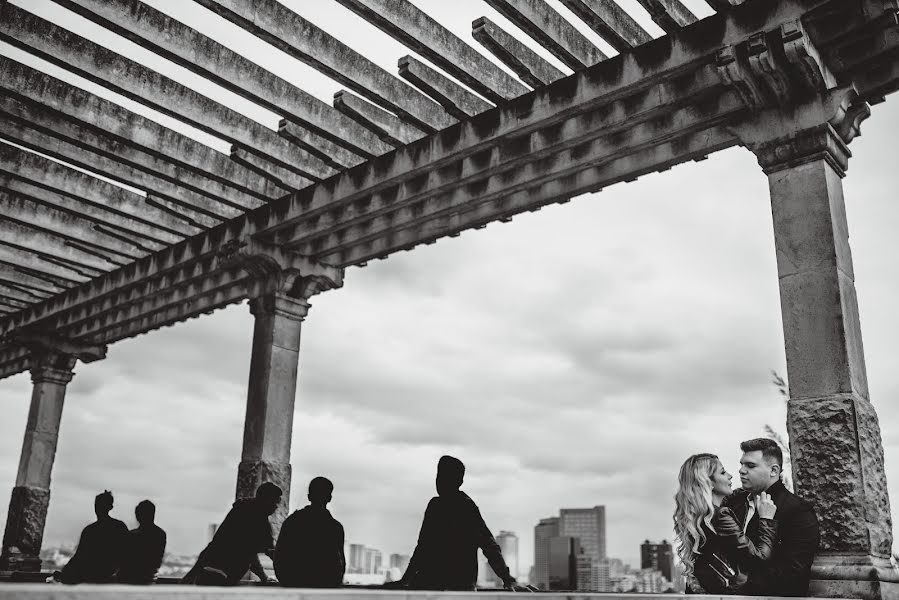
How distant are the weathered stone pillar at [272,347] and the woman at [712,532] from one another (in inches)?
226

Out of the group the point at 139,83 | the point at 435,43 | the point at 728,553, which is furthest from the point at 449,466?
the point at 139,83

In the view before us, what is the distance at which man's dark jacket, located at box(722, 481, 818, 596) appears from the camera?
4891mm

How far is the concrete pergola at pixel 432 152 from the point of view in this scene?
5824 mm

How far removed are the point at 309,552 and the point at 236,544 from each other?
70 cm

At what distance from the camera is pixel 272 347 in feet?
33.8

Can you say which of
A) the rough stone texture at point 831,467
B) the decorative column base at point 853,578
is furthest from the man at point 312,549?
the rough stone texture at point 831,467

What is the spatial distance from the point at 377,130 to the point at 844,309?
4730 millimetres

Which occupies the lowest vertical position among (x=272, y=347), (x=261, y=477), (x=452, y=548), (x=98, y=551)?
(x=98, y=551)

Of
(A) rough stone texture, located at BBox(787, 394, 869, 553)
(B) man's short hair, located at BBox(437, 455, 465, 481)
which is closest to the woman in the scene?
(A) rough stone texture, located at BBox(787, 394, 869, 553)

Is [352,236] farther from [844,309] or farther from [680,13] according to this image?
[844,309]

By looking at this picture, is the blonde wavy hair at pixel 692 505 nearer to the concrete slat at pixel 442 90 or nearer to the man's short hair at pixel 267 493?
the man's short hair at pixel 267 493

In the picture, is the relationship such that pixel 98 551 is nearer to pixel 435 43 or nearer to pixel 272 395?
pixel 272 395

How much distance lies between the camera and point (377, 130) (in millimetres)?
8078

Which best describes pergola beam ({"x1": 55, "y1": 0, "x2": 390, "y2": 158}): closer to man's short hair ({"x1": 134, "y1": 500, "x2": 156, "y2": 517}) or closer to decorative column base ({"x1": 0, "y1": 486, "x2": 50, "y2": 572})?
man's short hair ({"x1": 134, "y1": 500, "x2": 156, "y2": 517})
